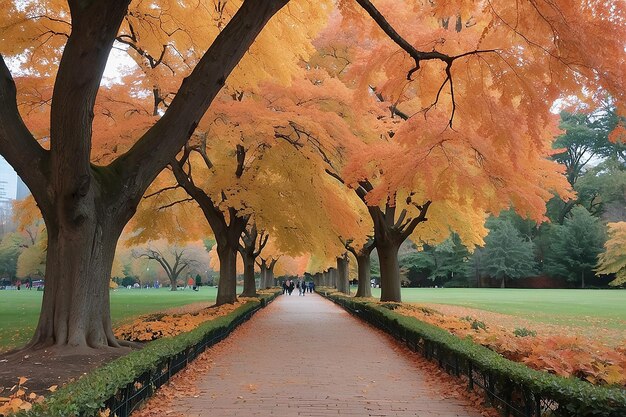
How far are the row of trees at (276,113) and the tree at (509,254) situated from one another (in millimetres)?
53714

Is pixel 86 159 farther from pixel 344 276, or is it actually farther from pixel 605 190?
pixel 605 190

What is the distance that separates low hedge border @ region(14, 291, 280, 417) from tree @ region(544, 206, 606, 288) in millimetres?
64230

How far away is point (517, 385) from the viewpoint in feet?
15.1

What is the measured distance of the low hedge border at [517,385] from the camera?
11.6ft

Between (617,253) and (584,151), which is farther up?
(584,151)

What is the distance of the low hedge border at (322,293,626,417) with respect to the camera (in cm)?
352

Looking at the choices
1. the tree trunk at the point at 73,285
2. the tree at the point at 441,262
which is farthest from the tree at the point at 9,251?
the tree trunk at the point at 73,285

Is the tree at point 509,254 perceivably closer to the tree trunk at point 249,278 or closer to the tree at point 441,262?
the tree at point 441,262

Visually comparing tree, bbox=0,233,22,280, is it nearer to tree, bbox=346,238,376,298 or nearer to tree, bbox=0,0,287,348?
tree, bbox=346,238,376,298

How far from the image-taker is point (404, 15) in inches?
526

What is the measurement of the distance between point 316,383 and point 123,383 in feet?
9.47

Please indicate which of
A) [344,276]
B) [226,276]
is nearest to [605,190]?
[344,276]

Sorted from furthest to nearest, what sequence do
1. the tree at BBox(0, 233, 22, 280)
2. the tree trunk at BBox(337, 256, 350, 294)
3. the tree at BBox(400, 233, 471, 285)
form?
the tree at BBox(400, 233, 471, 285)
the tree at BBox(0, 233, 22, 280)
the tree trunk at BBox(337, 256, 350, 294)

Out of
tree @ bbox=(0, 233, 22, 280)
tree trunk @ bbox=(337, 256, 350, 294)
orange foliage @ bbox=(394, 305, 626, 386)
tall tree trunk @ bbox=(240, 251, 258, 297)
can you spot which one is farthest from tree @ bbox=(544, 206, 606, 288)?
tree @ bbox=(0, 233, 22, 280)
